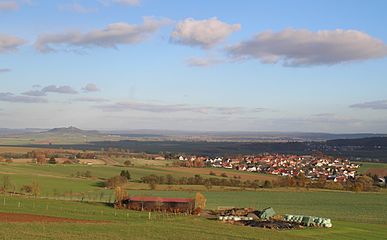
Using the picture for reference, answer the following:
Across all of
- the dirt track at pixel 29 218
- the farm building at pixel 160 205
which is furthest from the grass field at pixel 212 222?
the farm building at pixel 160 205

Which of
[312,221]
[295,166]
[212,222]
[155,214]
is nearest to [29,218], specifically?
[155,214]

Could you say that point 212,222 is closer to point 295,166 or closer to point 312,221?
point 312,221

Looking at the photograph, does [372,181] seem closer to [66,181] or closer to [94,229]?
[66,181]

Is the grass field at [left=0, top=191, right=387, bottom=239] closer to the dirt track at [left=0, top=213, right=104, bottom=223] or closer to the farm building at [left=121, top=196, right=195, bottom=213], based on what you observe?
the dirt track at [left=0, top=213, right=104, bottom=223]

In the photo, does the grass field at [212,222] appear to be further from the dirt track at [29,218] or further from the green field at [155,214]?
the dirt track at [29,218]

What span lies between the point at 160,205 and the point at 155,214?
382 cm

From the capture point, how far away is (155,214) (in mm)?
47875

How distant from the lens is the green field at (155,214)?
102 ft

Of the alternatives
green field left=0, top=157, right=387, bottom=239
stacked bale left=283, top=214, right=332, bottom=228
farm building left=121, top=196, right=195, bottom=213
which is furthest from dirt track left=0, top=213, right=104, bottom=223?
stacked bale left=283, top=214, right=332, bottom=228

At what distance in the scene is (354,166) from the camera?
116000mm

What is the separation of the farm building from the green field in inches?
102

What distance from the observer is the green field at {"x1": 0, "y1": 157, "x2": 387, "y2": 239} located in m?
31.2

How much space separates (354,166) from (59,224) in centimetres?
9395

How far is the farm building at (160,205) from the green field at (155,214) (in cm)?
260
